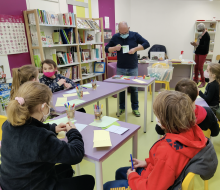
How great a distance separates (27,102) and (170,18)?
6.73m

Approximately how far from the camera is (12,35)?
118 inches

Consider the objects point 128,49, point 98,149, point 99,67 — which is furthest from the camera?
point 99,67

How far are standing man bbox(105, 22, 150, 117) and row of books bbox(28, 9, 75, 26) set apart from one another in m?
1.04

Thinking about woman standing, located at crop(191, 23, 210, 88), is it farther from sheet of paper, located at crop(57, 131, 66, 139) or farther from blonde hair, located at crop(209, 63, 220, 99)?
sheet of paper, located at crop(57, 131, 66, 139)

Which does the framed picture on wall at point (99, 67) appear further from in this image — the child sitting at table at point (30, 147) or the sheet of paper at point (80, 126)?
the child sitting at table at point (30, 147)

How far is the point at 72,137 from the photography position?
1.11 meters

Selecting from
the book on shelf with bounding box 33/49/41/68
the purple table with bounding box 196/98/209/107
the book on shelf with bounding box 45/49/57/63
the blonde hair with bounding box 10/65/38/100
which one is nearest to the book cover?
the book on shelf with bounding box 45/49/57/63

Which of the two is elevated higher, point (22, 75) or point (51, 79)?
point (22, 75)

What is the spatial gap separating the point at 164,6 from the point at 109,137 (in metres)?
6.54

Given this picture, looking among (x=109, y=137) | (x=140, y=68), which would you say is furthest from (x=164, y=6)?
(x=109, y=137)

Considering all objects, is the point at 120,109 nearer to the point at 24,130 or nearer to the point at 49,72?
the point at 49,72

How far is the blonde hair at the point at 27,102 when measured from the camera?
875 millimetres

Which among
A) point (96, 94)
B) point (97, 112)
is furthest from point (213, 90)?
point (97, 112)

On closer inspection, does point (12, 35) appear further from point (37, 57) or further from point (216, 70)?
point (216, 70)
